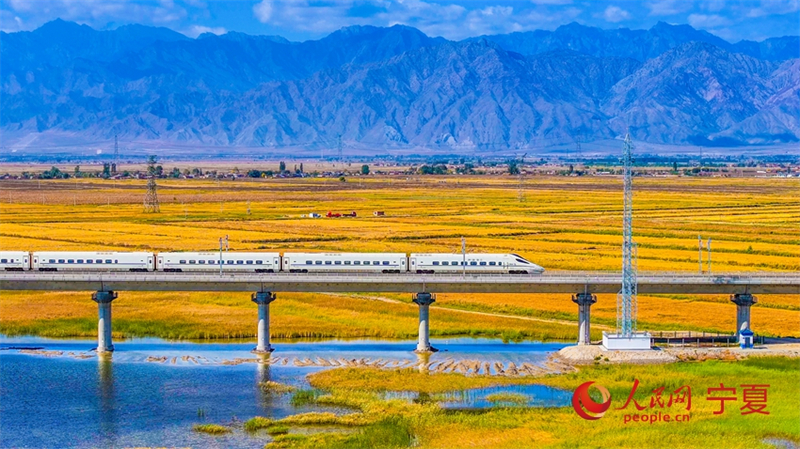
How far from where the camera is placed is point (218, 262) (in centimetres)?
8944

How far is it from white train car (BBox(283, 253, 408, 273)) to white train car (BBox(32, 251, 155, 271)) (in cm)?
1121

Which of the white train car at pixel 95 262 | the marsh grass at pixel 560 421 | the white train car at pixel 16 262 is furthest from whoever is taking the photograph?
the white train car at pixel 16 262

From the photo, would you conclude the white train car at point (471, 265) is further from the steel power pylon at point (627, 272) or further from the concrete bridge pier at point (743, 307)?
the concrete bridge pier at point (743, 307)

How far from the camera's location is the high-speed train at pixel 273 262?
290 ft

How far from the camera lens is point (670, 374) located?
→ 233ft

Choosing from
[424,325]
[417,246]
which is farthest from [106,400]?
[417,246]

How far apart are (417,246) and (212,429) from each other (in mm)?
67424

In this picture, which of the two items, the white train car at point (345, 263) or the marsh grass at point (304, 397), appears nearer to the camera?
the marsh grass at point (304, 397)

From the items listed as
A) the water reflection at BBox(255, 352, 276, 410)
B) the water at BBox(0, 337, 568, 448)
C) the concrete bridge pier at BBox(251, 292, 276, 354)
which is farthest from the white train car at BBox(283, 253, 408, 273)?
the water reflection at BBox(255, 352, 276, 410)

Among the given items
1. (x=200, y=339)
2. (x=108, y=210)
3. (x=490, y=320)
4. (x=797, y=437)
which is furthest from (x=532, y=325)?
(x=108, y=210)

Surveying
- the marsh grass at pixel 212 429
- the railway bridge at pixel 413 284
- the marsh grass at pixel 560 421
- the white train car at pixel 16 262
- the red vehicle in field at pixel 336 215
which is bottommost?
the marsh grass at pixel 212 429

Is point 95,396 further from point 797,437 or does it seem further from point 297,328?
point 797,437

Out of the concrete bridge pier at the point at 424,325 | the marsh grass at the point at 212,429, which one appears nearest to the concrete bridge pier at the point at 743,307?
the concrete bridge pier at the point at 424,325

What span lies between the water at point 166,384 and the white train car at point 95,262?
7.17 meters
